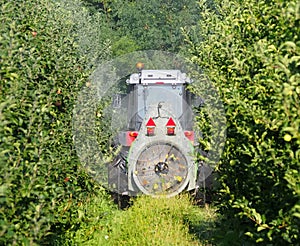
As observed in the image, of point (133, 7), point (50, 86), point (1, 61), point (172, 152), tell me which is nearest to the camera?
point (1, 61)

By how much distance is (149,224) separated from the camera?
392 inches

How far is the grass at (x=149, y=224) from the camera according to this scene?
9.09m

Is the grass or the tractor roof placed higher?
the tractor roof

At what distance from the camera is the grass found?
29.8 feet

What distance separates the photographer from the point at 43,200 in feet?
16.2

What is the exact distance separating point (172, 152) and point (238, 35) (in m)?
4.66

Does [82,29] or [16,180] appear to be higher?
[82,29]

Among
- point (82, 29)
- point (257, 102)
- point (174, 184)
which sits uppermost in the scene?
point (82, 29)

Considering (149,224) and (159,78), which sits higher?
(159,78)

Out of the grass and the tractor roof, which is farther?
the tractor roof

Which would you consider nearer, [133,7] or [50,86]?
[50,86]

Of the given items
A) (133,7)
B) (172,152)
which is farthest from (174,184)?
(133,7)

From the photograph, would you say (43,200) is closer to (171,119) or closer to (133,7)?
(171,119)

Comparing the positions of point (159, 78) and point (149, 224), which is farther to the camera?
point (159, 78)
